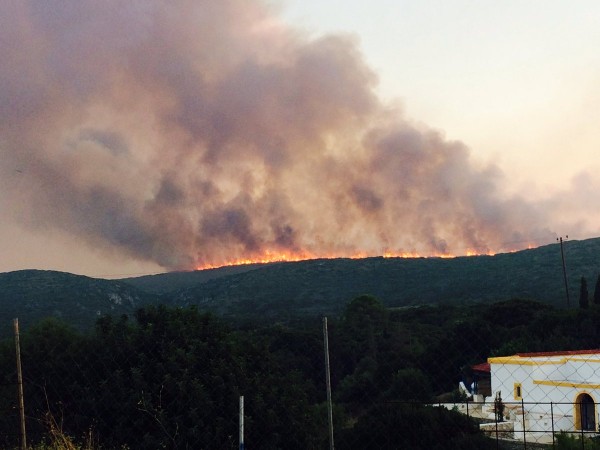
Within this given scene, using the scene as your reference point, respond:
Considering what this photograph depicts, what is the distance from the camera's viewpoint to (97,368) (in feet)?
71.4

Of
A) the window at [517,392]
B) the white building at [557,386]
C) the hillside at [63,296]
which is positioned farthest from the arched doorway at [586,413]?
the hillside at [63,296]

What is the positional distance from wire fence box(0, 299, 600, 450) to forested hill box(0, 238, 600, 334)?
67.4 meters

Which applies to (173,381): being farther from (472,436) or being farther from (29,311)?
(29,311)

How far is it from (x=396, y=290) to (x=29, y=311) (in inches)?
2719

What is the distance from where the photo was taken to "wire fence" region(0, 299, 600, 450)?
46.2 ft

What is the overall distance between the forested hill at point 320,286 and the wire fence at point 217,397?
2654 inches

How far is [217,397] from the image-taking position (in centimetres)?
2066

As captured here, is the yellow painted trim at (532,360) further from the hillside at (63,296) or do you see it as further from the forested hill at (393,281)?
the hillside at (63,296)

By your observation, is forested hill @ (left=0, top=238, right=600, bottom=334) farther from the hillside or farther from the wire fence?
Result: the wire fence

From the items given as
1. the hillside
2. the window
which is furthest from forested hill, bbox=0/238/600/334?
the window

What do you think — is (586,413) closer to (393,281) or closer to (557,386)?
(557,386)

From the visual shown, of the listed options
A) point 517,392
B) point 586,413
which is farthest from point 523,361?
point 586,413

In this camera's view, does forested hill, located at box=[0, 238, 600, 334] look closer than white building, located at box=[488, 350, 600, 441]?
No

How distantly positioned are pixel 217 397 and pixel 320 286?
129 meters
